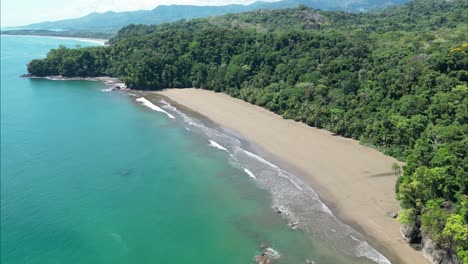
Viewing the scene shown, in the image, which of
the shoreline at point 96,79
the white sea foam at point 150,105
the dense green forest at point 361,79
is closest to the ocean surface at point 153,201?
the white sea foam at point 150,105

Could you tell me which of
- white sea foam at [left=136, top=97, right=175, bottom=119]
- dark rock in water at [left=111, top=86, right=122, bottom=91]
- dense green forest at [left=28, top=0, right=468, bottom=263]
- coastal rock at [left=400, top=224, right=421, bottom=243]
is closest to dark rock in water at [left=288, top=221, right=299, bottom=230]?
dense green forest at [left=28, top=0, right=468, bottom=263]

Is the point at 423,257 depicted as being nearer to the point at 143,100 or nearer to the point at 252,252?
the point at 252,252

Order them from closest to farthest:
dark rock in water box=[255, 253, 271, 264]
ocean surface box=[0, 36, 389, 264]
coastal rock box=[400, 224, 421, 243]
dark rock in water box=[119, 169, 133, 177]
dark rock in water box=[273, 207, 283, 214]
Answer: dark rock in water box=[255, 253, 271, 264] → coastal rock box=[400, 224, 421, 243] → ocean surface box=[0, 36, 389, 264] → dark rock in water box=[273, 207, 283, 214] → dark rock in water box=[119, 169, 133, 177]

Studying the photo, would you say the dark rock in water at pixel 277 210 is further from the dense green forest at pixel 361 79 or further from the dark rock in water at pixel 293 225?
the dense green forest at pixel 361 79

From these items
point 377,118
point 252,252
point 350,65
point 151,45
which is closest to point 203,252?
point 252,252

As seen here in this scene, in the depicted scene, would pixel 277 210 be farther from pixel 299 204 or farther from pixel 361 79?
pixel 361 79

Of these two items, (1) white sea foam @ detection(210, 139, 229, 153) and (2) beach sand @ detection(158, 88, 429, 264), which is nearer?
(2) beach sand @ detection(158, 88, 429, 264)

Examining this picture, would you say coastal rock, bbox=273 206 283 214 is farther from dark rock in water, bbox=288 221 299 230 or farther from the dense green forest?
the dense green forest

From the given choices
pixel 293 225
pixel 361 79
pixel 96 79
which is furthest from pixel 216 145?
pixel 96 79
